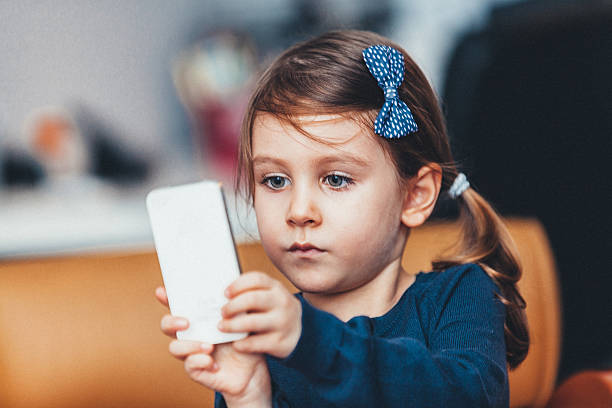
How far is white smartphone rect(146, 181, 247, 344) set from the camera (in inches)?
20.3

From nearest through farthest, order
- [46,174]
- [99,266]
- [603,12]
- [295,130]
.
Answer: [295,130]
[99,266]
[46,174]
[603,12]

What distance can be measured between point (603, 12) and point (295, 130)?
1.23 m

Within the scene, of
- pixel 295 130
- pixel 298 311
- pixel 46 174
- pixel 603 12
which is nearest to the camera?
pixel 298 311

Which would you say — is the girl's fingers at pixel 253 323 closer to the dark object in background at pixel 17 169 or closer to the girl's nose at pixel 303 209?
the girl's nose at pixel 303 209

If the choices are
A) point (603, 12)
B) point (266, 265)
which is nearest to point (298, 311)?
point (266, 265)

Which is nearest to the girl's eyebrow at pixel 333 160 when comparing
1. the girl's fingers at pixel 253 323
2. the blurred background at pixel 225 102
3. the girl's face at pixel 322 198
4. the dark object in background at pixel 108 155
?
the girl's face at pixel 322 198

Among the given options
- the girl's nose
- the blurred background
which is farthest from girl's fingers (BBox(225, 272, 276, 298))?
the blurred background

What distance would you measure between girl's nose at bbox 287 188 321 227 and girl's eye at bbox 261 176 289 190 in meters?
0.04

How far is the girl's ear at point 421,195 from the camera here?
74cm

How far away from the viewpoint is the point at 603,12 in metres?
1.55

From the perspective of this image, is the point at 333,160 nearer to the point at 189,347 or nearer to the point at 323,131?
the point at 323,131

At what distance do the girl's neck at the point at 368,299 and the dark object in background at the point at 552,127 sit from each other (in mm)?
830

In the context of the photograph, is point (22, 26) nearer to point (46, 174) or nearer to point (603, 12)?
point (46, 174)

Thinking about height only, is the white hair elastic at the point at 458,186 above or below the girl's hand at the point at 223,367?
above
